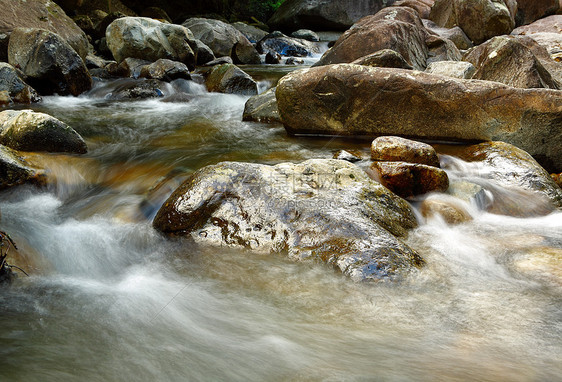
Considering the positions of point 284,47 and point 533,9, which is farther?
point 533,9

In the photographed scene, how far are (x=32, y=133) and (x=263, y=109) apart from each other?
12.0 feet

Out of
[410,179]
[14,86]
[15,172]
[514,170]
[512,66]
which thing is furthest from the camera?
[14,86]

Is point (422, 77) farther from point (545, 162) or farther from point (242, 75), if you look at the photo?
point (242, 75)

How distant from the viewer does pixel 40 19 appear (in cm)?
1105

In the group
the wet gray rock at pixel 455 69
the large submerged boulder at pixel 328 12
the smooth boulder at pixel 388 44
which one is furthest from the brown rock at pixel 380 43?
the large submerged boulder at pixel 328 12

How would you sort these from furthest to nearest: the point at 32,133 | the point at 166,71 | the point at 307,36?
the point at 307,36, the point at 166,71, the point at 32,133

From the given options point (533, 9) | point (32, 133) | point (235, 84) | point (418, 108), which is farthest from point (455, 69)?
point (533, 9)

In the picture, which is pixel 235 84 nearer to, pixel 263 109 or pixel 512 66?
pixel 263 109

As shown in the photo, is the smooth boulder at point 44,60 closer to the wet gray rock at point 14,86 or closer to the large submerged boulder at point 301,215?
the wet gray rock at point 14,86

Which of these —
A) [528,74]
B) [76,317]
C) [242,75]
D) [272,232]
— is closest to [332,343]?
[272,232]

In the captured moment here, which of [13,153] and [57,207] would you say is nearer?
[57,207]

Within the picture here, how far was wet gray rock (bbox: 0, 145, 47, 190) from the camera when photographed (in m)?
4.16

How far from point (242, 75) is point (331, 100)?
4.41 meters

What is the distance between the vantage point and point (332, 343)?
2.14 metres
